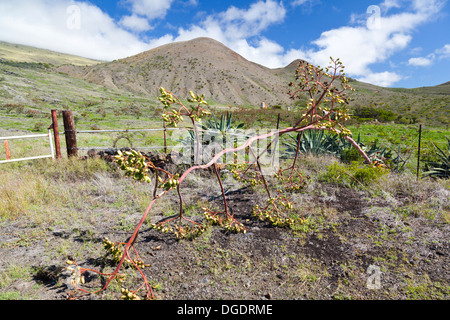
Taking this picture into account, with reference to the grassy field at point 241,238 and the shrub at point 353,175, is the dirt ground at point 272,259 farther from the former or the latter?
the shrub at point 353,175

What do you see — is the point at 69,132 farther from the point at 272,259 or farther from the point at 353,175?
the point at 353,175

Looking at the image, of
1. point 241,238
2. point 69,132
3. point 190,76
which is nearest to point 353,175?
point 241,238

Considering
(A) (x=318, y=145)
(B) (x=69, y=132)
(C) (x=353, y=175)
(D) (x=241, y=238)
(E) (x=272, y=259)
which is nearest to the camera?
(E) (x=272, y=259)

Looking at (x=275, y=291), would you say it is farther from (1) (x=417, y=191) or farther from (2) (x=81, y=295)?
(1) (x=417, y=191)

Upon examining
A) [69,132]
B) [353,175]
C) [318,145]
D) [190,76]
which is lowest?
[353,175]

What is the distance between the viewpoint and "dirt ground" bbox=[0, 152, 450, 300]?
99.7 inches

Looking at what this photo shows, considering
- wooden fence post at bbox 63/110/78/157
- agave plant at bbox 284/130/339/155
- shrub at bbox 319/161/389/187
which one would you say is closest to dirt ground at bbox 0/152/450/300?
shrub at bbox 319/161/389/187

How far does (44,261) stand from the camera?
306 cm

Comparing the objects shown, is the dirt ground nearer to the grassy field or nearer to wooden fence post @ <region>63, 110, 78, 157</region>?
the grassy field

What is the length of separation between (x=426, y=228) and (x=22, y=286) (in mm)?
4968

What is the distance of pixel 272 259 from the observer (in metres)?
3.02

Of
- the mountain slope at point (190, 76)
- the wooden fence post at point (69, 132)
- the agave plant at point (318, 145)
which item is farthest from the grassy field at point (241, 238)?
the mountain slope at point (190, 76)

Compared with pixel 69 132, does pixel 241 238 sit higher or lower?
lower
